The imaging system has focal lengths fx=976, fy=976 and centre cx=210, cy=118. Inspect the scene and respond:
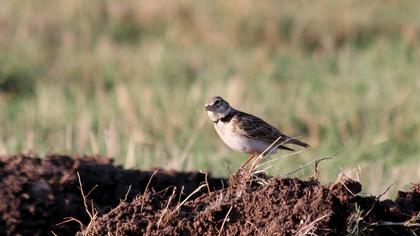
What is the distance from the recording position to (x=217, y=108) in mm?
7801

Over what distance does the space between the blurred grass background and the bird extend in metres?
1.28

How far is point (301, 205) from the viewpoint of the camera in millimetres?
5367

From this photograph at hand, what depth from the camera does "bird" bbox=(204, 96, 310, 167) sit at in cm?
763

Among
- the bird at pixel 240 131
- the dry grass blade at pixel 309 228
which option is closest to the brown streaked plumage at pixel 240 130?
the bird at pixel 240 131

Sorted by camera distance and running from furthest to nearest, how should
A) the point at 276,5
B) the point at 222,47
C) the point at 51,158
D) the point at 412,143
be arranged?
1. the point at 276,5
2. the point at 222,47
3. the point at 412,143
4. the point at 51,158

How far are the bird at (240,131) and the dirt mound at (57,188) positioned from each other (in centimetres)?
35

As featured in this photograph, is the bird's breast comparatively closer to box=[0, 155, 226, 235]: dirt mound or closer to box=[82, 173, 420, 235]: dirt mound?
box=[0, 155, 226, 235]: dirt mound

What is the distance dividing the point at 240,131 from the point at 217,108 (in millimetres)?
279

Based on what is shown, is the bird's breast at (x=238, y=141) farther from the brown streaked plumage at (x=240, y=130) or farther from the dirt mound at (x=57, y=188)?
the dirt mound at (x=57, y=188)

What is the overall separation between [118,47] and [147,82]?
212 centimetres

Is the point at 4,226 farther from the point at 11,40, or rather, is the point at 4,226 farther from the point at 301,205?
the point at 11,40

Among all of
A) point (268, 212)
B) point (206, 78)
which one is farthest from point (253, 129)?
point (206, 78)

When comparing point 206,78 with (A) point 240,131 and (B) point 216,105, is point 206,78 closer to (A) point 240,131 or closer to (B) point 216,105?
(B) point 216,105

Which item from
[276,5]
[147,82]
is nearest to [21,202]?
[147,82]
